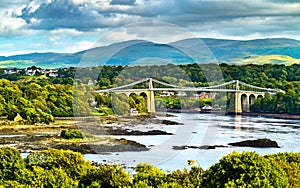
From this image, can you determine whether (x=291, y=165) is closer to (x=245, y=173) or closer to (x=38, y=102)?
(x=245, y=173)

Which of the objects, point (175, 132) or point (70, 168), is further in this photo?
point (175, 132)

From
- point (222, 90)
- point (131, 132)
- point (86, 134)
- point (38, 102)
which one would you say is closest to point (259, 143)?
point (131, 132)

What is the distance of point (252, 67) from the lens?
66875 mm

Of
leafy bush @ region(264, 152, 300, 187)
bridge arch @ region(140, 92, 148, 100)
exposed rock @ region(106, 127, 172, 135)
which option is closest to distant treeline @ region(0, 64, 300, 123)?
bridge arch @ region(140, 92, 148, 100)

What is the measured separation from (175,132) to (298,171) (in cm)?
2035

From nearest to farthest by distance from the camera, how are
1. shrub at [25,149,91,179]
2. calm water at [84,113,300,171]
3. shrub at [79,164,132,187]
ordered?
shrub at [79,164,132,187]
shrub at [25,149,91,179]
calm water at [84,113,300,171]

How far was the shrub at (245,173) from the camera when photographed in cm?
1075

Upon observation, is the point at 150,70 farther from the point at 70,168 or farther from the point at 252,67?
the point at 70,168

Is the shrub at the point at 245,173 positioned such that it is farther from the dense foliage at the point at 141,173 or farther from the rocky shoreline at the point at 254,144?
the rocky shoreline at the point at 254,144

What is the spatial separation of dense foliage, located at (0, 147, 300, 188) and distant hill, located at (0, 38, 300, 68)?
22602mm

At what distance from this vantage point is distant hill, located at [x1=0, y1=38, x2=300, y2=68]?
4378 centimetres

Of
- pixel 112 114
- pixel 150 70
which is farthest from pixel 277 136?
pixel 150 70

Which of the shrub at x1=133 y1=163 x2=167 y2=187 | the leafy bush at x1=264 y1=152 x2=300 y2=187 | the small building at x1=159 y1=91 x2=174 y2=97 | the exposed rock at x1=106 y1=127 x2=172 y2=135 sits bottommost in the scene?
the exposed rock at x1=106 y1=127 x2=172 y2=135

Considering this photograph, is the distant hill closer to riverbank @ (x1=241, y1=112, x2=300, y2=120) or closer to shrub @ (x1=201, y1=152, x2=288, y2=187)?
riverbank @ (x1=241, y1=112, x2=300, y2=120)
